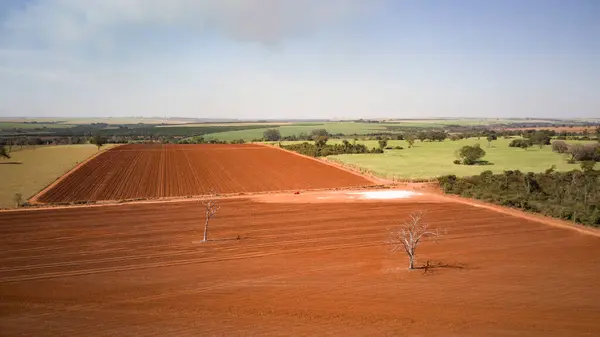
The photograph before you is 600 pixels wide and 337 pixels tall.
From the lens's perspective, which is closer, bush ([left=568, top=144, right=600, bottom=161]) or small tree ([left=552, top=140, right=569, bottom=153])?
bush ([left=568, top=144, right=600, bottom=161])

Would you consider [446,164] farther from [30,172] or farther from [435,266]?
[30,172]

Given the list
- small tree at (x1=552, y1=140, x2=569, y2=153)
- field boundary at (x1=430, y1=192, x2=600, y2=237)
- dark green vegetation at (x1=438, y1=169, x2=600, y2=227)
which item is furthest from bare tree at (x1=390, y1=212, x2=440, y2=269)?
small tree at (x1=552, y1=140, x2=569, y2=153)

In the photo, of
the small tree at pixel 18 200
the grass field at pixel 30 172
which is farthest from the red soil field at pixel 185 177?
the grass field at pixel 30 172

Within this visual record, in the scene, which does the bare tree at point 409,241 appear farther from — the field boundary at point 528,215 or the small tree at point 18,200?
the small tree at point 18,200

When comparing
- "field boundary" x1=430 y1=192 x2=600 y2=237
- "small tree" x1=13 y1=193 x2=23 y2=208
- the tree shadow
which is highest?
"small tree" x1=13 y1=193 x2=23 y2=208

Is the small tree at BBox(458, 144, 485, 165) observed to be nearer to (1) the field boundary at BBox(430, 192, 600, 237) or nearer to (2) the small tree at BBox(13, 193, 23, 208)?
(1) the field boundary at BBox(430, 192, 600, 237)

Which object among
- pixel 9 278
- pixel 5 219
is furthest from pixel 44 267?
pixel 5 219
